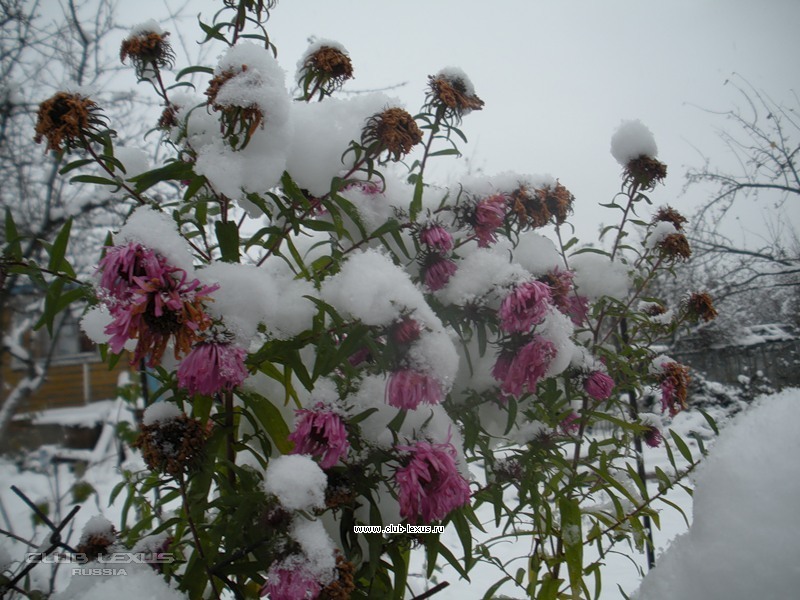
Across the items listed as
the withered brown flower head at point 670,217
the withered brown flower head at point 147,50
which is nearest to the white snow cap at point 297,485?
the withered brown flower head at point 147,50

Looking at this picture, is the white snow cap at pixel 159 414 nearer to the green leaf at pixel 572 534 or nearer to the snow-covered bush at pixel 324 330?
the snow-covered bush at pixel 324 330

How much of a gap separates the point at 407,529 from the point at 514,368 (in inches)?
11.3

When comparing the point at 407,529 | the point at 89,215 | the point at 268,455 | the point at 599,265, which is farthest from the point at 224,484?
the point at 89,215

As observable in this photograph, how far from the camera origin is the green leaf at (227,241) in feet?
2.69

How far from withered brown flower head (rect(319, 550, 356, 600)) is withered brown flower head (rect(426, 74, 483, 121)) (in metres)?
0.75

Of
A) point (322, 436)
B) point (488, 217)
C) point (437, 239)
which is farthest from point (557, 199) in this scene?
point (322, 436)

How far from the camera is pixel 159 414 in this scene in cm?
71

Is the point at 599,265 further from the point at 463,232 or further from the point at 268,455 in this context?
the point at 268,455

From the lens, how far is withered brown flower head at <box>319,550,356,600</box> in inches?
23.4

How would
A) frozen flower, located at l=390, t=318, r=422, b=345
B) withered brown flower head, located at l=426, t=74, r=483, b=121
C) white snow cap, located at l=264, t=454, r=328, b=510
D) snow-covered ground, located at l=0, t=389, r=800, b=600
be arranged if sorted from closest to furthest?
snow-covered ground, located at l=0, t=389, r=800, b=600
white snow cap, located at l=264, t=454, r=328, b=510
frozen flower, located at l=390, t=318, r=422, b=345
withered brown flower head, located at l=426, t=74, r=483, b=121

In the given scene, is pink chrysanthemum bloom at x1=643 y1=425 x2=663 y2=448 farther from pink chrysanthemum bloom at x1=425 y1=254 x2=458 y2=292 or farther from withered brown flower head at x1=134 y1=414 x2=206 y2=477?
withered brown flower head at x1=134 y1=414 x2=206 y2=477

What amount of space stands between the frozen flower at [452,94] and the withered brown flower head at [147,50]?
48 cm

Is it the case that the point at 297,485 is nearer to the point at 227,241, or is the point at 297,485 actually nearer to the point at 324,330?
the point at 324,330

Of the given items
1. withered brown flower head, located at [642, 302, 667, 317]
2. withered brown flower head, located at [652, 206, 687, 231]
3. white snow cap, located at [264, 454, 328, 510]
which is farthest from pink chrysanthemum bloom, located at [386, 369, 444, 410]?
withered brown flower head, located at [642, 302, 667, 317]
